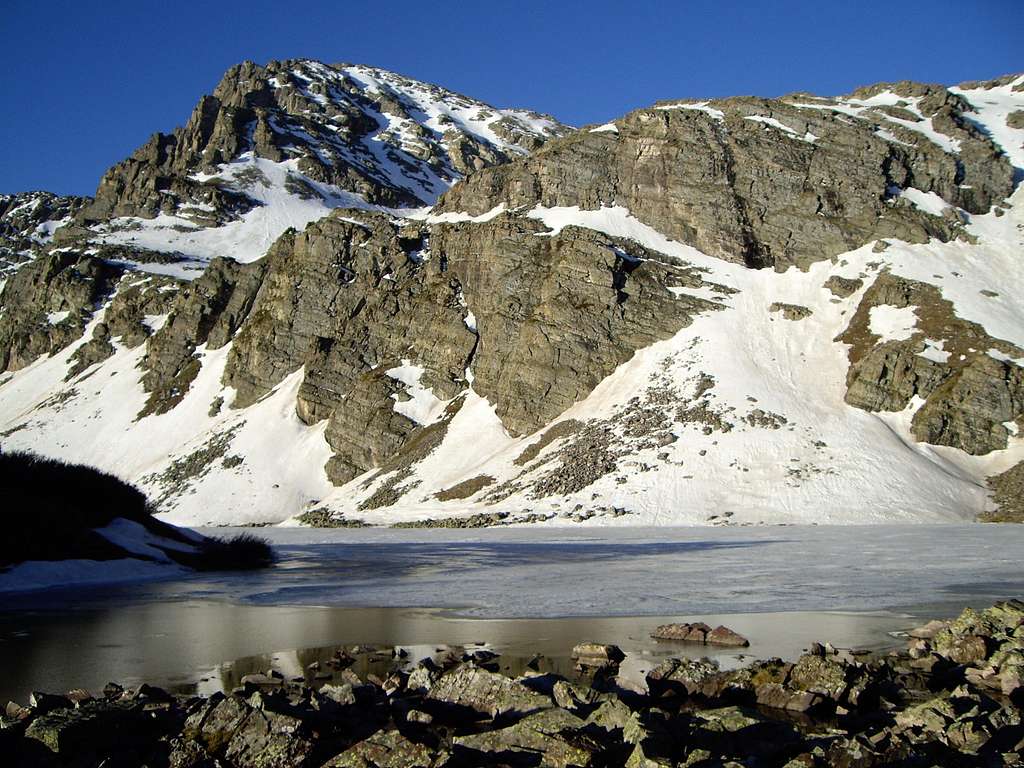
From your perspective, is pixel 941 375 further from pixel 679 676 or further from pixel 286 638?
pixel 286 638

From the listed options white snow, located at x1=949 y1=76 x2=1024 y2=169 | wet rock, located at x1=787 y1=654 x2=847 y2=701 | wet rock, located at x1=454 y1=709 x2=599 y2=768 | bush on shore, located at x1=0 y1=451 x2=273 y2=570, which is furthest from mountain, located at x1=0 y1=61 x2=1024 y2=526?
wet rock, located at x1=454 y1=709 x2=599 y2=768

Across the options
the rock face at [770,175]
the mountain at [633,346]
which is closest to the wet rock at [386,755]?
the mountain at [633,346]

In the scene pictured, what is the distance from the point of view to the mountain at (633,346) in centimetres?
7338

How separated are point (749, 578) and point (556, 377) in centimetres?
6849

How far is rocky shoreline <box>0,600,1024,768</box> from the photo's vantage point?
312 inches

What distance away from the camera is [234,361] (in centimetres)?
12319

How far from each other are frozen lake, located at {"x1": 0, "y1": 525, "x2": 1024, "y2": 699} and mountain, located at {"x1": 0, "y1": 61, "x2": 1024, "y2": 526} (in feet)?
110

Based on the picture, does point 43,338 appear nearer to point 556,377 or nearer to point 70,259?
point 70,259

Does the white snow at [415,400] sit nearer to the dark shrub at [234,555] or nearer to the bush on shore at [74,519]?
the bush on shore at [74,519]

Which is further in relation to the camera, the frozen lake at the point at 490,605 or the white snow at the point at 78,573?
the white snow at the point at 78,573

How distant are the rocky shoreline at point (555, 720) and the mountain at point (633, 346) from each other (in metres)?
54.6

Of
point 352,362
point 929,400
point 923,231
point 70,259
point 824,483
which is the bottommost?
point 824,483

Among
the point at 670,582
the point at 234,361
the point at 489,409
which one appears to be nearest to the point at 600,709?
the point at 670,582

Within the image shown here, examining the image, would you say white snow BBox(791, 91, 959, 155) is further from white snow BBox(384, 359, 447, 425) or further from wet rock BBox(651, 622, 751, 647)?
wet rock BBox(651, 622, 751, 647)
